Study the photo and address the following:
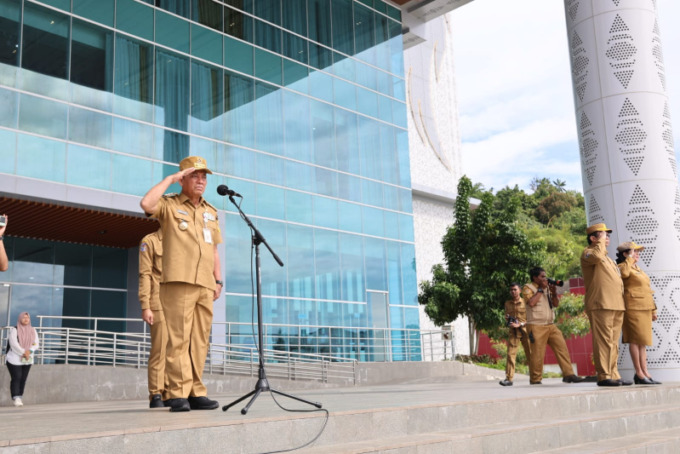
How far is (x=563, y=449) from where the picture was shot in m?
5.59

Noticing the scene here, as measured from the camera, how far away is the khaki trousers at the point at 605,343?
8.92 m

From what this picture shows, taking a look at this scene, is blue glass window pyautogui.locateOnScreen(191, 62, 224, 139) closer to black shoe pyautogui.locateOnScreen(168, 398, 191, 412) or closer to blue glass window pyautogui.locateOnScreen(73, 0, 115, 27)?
blue glass window pyautogui.locateOnScreen(73, 0, 115, 27)

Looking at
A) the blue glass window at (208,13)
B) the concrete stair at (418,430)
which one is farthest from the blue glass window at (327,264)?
the concrete stair at (418,430)

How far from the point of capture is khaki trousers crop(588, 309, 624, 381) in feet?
29.3

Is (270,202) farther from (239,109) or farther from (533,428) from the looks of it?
(533,428)

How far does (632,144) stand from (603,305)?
3.48m

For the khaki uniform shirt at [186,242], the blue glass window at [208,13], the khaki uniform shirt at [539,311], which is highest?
the blue glass window at [208,13]

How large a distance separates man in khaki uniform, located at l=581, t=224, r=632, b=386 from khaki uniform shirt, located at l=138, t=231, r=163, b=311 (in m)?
5.92

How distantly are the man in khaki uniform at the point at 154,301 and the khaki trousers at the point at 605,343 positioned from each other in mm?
5774

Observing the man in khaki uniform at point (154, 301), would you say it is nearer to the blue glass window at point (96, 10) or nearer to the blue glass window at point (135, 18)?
the blue glass window at point (96, 10)

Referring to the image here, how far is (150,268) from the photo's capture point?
6203 millimetres

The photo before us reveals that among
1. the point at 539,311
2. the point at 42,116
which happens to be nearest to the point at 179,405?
the point at 539,311

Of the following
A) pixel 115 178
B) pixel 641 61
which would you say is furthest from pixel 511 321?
pixel 115 178

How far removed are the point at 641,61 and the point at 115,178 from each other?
1225 centimetres
